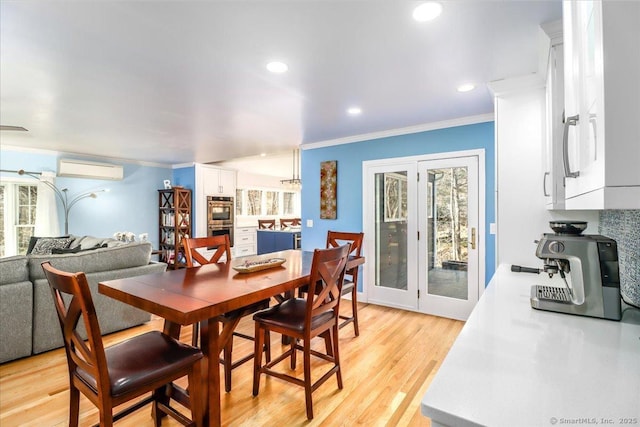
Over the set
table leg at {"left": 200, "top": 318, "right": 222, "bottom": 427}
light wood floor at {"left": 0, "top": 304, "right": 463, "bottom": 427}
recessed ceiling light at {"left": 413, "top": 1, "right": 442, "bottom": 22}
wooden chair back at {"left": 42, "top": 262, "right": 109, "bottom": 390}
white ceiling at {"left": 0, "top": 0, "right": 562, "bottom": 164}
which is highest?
white ceiling at {"left": 0, "top": 0, "right": 562, "bottom": 164}

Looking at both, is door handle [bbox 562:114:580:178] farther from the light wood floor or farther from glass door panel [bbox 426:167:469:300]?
glass door panel [bbox 426:167:469:300]

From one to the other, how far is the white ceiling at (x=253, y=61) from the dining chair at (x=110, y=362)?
4.45 feet

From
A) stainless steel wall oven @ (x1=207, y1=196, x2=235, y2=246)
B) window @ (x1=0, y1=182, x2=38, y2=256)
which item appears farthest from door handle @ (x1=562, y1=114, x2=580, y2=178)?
window @ (x1=0, y1=182, x2=38, y2=256)

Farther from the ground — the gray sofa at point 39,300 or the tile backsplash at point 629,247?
the tile backsplash at point 629,247

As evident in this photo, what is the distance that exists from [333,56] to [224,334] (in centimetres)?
184

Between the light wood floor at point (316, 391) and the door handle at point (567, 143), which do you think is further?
the light wood floor at point (316, 391)

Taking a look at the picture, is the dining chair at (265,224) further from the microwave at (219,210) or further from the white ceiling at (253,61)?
the white ceiling at (253,61)

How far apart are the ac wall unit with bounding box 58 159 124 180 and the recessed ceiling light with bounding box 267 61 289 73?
485 centimetres

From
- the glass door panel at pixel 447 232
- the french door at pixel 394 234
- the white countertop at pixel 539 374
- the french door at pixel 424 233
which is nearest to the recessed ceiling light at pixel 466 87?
the french door at pixel 424 233

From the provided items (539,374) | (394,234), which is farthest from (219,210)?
(539,374)

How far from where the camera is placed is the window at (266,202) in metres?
7.55

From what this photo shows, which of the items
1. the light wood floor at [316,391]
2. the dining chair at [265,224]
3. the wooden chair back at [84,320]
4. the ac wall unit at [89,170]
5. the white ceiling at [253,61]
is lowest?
the light wood floor at [316,391]

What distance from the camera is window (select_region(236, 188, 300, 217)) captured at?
755 cm

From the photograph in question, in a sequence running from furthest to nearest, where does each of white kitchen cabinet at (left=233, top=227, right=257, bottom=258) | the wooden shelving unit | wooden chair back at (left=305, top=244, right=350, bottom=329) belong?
white kitchen cabinet at (left=233, top=227, right=257, bottom=258), the wooden shelving unit, wooden chair back at (left=305, top=244, right=350, bottom=329)
